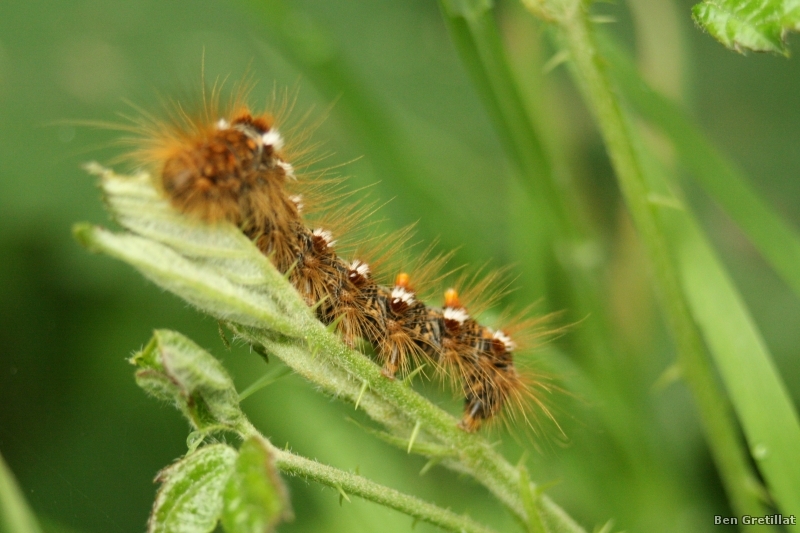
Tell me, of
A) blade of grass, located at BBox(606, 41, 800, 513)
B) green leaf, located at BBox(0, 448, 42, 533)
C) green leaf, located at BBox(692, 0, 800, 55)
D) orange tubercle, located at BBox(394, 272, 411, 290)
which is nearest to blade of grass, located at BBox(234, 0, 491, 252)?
orange tubercle, located at BBox(394, 272, 411, 290)

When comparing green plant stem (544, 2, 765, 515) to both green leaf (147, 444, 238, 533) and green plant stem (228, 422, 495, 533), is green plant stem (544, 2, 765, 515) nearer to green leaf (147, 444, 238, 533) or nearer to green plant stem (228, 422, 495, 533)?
green plant stem (228, 422, 495, 533)

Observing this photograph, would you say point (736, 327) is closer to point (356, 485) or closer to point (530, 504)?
point (530, 504)

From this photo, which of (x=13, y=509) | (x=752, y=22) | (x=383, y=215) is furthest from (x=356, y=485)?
(x=383, y=215)

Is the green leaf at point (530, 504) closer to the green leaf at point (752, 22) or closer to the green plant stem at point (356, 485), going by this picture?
the green plant stem at point (356, 485)

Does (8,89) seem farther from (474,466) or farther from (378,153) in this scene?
(474,466)

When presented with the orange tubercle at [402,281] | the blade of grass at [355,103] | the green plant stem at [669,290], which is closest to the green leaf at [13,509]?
the orange tubercle at [402,281]

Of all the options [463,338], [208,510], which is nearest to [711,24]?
[463,338]
